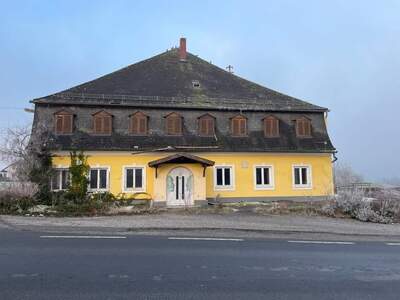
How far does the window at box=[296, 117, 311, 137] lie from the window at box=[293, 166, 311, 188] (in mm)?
2250

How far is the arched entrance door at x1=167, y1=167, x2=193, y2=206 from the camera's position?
26.7 m

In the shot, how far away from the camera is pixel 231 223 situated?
1636cm

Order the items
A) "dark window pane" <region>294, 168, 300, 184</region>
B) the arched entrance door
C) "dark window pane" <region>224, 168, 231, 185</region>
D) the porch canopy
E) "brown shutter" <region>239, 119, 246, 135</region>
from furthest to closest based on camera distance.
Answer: "dark window pane" <region>294, 168, 300, 184</region>, "brown shutter" <region>239, 119, 246, 135</region>, "dark window pane" <region>224, 168, 231, 185</region>, the arched entrance door, the porch canopy

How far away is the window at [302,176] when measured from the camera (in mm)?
29016

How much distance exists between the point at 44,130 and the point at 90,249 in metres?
17.8

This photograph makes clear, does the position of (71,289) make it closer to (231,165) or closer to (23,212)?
(23,212)

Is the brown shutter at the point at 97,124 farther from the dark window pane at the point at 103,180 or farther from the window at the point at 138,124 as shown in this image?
the dark window pane at the point at 103,180

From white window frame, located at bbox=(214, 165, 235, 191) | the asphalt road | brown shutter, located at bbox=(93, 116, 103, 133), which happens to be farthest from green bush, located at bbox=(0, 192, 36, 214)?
white window frame, located at bbox=(214, 165, 235, 191)

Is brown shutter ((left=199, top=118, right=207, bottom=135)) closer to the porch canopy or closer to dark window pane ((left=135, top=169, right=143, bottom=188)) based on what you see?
the porch canopy

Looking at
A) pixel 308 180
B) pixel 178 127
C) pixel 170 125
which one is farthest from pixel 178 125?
pixel 308 180

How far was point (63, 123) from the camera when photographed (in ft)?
86.3

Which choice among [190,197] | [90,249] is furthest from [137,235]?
[190,197]

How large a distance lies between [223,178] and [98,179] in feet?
25.6

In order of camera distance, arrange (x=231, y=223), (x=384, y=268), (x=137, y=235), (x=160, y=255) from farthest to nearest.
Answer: (x=231, y=223) → (x=137, y=235) → (x=160, y=255) → (x=384, y=268)
